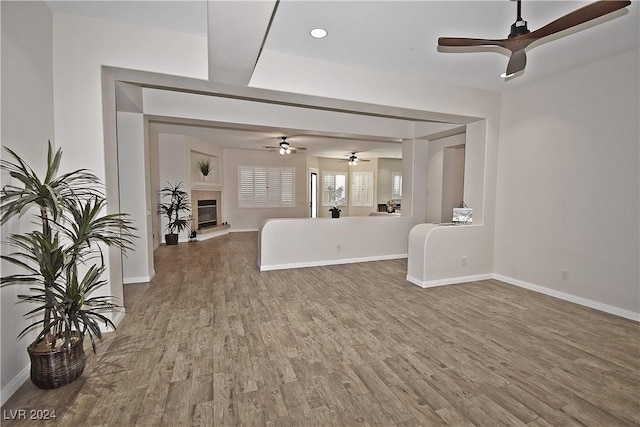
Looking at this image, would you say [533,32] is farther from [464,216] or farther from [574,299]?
[574,299]

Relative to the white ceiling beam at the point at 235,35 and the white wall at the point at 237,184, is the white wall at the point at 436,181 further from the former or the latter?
the white ceiling beam at the point at 235,35

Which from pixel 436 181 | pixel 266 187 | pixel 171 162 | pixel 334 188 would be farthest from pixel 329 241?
pixel 334 188

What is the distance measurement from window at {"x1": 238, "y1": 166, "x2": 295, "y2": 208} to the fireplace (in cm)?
95

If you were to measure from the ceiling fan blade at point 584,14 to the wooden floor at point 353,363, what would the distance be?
8.29ft

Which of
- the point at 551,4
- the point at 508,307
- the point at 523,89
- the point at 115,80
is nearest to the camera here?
the point at 551,4

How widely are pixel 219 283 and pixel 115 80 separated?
285 centimetres

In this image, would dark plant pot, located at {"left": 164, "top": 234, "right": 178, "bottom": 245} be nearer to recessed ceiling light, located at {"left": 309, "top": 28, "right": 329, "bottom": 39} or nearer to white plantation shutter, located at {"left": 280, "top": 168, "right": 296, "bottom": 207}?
white plantation shutter, located at {"left": 280, "top": 168, "right": 296, "bottom": 207}

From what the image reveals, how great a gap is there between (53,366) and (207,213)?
7.10m

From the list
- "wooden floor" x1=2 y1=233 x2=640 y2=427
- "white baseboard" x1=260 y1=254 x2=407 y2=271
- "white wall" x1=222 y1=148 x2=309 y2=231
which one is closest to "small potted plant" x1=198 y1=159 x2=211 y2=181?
"white wall" x1=222 y1=148 x2=309 y2=231

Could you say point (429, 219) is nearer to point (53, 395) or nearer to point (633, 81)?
point (633, 81)

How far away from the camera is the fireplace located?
8.62 metres

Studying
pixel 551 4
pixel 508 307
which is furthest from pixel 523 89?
pixel 508 307

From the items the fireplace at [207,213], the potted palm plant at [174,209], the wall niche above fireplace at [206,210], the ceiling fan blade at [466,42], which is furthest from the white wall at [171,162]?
the ceiling fan blade at [466,42]

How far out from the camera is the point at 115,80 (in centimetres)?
307
